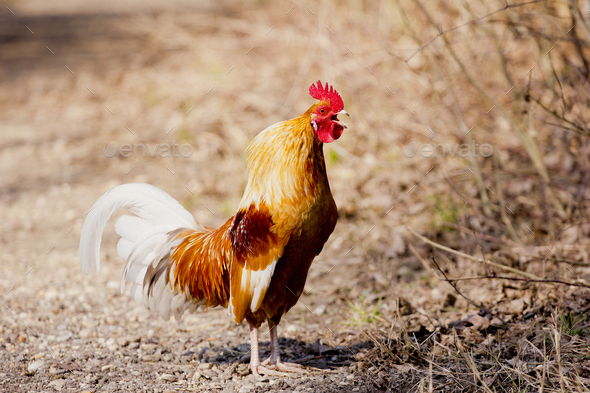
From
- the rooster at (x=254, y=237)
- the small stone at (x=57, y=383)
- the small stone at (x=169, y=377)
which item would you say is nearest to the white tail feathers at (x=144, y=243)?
the rooster at (x=254, y=237)

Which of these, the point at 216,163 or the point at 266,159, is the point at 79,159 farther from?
the point at 266,159

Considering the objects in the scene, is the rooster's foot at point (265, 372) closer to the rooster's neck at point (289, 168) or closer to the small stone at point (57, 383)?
the rooster's neck at point (289, 168)

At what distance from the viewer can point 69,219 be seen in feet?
19.9

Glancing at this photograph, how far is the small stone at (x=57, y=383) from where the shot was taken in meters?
3.07

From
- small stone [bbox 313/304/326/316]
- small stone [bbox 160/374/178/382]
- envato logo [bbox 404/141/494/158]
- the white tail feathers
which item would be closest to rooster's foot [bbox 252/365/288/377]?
small stone [bbox 160/374/178/382]

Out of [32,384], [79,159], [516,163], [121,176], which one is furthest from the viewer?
[79,159]

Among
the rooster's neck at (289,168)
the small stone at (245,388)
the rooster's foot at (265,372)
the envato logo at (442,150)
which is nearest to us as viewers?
the rooster's neck at (289,168)

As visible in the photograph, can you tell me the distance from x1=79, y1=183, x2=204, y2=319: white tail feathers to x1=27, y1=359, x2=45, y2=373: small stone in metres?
0.69

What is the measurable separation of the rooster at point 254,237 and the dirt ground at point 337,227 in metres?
0.47

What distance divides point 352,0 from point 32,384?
6.56 metres

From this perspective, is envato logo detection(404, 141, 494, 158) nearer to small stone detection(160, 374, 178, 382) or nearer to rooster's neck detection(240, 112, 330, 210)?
rooster's neck detection(240, 112, 330, 210)

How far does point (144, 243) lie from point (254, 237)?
897 millimetres

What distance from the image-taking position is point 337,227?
217 inches

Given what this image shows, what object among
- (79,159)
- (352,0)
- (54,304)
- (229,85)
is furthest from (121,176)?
(352,0)
